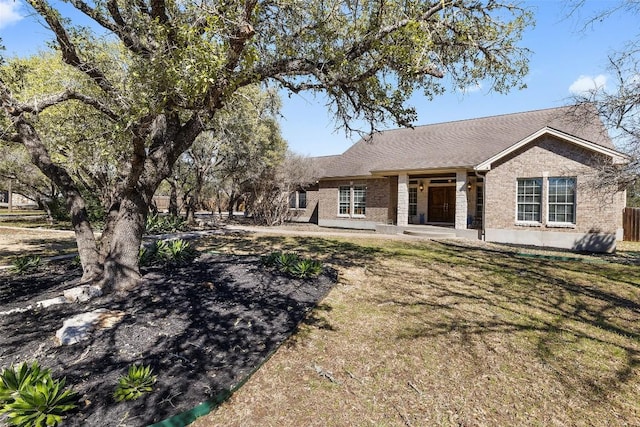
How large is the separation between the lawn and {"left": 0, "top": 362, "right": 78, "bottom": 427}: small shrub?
1205 millimetres

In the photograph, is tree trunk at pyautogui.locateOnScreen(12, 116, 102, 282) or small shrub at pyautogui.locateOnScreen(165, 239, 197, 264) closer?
tree trunk at pyautogui.locateOnScreen(12, 116, 102, 282)

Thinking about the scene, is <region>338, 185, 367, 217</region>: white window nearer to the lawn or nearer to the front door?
the front door

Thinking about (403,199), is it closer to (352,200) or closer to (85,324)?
(352,200)

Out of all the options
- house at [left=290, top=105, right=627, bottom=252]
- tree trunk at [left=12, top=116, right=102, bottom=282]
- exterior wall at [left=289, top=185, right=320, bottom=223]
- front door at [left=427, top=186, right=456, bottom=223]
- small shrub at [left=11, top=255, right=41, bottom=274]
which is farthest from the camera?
exterior wall at [left=289, top=185, right=320, bottom=223]

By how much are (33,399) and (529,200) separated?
16.5m

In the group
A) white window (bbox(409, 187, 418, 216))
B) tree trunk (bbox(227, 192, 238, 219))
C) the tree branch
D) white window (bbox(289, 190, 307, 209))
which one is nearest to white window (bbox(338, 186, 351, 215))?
white window (bbox(409, 187, 418, 216))

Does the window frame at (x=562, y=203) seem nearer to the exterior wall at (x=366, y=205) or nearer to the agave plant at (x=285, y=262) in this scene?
the exterior wall at (x=366, y=205)

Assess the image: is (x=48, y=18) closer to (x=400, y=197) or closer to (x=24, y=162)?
(x=400, y=197)

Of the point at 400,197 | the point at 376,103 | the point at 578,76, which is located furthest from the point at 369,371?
the point at 400,197

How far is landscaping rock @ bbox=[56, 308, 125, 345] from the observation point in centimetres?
400

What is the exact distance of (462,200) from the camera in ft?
53.6

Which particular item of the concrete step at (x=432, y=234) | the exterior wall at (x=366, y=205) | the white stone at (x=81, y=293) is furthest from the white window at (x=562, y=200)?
the white stone at (x=81, y=293)

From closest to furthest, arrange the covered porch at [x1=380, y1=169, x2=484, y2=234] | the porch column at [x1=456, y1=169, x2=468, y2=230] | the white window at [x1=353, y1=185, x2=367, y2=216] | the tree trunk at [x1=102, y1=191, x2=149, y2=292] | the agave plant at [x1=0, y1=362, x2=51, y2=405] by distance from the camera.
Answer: the agave plant at [x1=0, y1=362, x2=51, y2=405], the tree trunk at [x1=102, y1=191, x2=149, y2=292], the porch column at [x1=456, y1=169, x2=468, y2=230], the covered porch at [x1=380, y1=169, x2=484, y2=234], the white window at [x1=353, y1=185, x2=367, y2=216]

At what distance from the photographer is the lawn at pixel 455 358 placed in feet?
10.4
